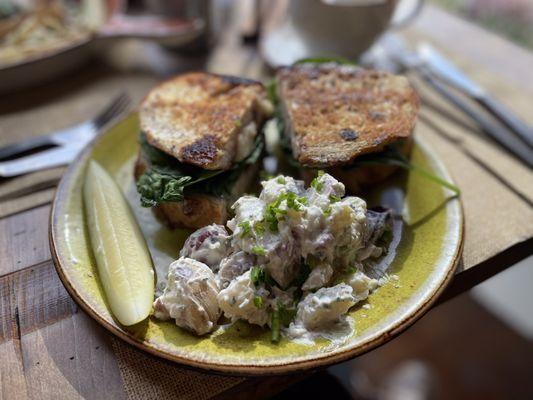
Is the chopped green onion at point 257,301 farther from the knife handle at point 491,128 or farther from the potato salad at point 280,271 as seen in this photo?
the knife handle at point 491,128

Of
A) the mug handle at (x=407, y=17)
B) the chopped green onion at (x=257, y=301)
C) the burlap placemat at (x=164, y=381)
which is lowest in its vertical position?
the burlap placemat at (x=164, y=381)

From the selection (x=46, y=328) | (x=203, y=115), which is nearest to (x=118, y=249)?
(x=46, y=328)

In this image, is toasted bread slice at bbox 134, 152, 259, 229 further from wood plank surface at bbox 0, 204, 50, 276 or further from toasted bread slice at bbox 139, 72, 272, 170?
wood plank surface at bbox 0, 204, 50, 276

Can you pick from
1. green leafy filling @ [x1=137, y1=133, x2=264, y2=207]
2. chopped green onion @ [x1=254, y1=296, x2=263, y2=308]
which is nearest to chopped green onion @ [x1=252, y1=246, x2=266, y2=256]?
chopped green onion @ [x1=254, y1=296, x2=263, y2=308]

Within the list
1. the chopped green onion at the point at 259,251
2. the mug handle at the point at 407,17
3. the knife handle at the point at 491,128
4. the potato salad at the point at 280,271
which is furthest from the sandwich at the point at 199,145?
the mug handle at the point at 407,17

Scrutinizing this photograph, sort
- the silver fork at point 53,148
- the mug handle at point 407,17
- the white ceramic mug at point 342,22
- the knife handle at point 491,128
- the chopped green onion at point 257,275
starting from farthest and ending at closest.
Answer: the mug handle at point 407,17
the white ceramic mug at point 342,22
the knife handle at point 491,128
the silver fork at point 53,148
the chopped green onion at point 257,275

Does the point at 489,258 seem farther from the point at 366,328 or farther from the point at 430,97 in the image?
the point at 430,97
